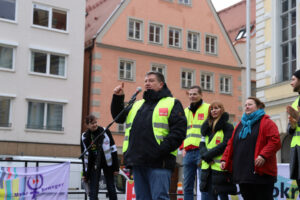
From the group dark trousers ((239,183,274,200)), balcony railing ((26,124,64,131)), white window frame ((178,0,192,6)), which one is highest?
white window frame ((178,0,192,6))

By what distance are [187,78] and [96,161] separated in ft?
96.0

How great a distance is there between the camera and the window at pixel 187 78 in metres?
38.8

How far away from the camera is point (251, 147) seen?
7.41 meters

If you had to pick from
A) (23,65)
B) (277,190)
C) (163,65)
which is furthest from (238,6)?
(277,190)

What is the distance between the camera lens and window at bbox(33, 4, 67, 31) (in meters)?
33.6

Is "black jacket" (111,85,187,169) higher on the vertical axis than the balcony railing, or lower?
lower

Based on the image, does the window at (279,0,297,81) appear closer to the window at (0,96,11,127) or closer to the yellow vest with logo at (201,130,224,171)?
the yellow vest with logo at (201,130,224,171)

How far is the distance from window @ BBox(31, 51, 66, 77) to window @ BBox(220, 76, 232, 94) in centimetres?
1243

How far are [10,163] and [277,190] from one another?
558cm

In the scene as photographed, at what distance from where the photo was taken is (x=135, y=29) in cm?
3706

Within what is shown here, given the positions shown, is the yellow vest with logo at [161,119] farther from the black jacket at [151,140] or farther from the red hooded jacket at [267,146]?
the red hooded jacket at [267,146]

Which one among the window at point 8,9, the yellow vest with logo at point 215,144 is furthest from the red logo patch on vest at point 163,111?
the window at point 8,9

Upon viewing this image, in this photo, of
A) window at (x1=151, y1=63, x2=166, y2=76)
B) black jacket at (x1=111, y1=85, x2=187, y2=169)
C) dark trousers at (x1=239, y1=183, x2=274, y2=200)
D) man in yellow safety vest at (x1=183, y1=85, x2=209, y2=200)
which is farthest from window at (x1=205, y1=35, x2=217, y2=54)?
black jacket at (x1=111, y1=85, x2=187, y2=169)

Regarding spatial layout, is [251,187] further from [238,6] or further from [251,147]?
→ [238,6]
